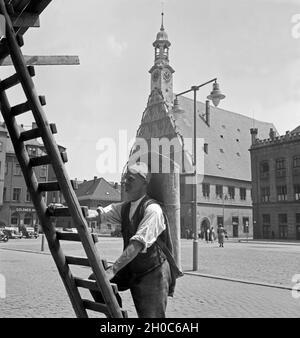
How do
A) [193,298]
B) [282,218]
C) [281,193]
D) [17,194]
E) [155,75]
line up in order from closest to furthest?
[193,298], [282,218], [281,193], [17,194], [155,75]

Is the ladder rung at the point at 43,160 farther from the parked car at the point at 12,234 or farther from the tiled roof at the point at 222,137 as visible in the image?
the tiled roof at the point at 222,137

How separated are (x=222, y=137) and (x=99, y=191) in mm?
23754

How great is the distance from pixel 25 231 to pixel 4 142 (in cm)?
1586

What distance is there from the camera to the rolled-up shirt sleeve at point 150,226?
2859 mm

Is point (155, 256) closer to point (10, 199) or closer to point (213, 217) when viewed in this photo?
point (213, 217)

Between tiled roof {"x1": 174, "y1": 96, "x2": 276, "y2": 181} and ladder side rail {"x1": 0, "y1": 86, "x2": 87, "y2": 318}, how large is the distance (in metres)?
52.3

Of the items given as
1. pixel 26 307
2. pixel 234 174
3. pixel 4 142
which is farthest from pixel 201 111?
pixel 26 307

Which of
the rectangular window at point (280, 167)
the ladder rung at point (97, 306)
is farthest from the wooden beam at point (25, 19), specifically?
the rectangular window at point (280, 167)

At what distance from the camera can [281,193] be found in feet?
159

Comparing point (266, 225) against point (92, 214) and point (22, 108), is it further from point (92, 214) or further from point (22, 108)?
point (22, 108)

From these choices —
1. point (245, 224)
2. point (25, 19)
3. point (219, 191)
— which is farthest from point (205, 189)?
point (25, 19)
